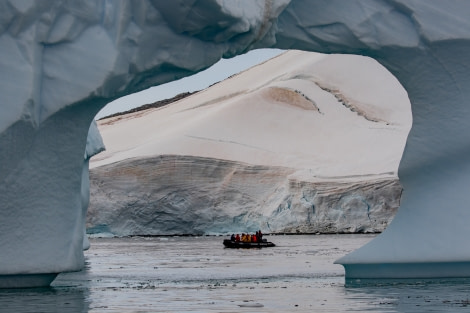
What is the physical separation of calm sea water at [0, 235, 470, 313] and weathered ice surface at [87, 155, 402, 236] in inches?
602

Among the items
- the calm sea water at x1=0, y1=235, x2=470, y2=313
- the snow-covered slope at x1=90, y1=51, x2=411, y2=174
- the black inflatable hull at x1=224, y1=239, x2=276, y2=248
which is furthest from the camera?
the snow-covered slope at x1=90, y1=51, x2=411, y2=174

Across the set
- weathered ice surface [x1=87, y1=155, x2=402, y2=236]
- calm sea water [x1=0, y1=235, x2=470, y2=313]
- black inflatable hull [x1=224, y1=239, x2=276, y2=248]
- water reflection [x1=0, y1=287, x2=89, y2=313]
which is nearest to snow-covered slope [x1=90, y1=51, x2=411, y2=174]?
weathered ice surface [x1=87, y1=155, x2=402, y2=236]

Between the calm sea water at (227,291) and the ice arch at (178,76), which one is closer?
the calm sea water at (227,291)

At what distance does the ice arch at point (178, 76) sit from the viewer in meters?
13.4

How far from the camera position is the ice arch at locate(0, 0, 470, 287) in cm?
1344

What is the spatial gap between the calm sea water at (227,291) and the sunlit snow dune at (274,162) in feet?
51.0

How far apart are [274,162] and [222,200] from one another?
10.3 ft

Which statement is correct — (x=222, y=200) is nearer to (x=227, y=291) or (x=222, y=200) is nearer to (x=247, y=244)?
(x=247, y=244)

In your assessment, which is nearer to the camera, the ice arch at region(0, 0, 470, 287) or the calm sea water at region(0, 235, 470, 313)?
the calm sea water at region(0, 235, 470, 313)

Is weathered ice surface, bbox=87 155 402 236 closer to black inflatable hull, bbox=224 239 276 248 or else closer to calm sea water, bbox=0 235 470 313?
black inflatable hull, bbox=224 239 276 248

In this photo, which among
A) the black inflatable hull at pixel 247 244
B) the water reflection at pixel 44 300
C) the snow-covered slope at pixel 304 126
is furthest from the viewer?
the snow-covered slope at pixel 304 126

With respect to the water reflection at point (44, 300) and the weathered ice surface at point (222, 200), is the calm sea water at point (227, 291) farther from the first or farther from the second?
the weathered ice surface at point (222, 200)

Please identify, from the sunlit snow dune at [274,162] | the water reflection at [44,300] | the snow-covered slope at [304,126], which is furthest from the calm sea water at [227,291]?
the snow-covered slope at [304,126]

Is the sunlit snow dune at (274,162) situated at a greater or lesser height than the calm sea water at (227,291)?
lesser
